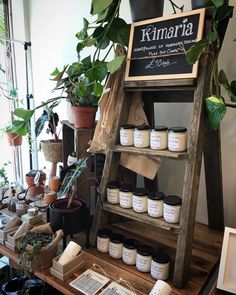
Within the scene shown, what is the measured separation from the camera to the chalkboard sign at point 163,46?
0.91m

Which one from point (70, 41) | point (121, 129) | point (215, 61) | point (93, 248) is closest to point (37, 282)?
point (93, 248)

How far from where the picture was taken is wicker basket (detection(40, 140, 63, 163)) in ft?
5.38

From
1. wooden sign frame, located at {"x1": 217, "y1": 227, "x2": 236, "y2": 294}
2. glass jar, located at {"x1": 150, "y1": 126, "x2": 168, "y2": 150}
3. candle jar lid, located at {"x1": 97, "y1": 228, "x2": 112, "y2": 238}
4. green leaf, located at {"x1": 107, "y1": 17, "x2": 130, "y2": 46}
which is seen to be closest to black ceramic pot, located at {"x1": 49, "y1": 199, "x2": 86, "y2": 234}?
candle jar lid, located at {"x1": 97, "y1": 228, "x2": 112, "y2": 238}

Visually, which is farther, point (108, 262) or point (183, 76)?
point (108, 262)

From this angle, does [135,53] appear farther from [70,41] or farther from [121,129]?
[70,41]

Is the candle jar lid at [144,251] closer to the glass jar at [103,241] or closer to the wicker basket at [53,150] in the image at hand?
the glass jar at [103,241]

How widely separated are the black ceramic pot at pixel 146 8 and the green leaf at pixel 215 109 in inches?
18.5

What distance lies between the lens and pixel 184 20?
3.05 feet

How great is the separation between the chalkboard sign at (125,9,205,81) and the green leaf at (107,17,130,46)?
0.05 m

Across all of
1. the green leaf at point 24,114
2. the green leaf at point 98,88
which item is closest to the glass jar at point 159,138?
the green leaf at point 98,88

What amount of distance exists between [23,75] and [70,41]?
2.04ft

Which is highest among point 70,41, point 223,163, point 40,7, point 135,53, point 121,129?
point 40,7

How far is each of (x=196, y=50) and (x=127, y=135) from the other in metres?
0.42

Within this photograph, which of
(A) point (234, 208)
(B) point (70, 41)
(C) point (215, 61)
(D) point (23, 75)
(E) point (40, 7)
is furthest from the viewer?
A: (D) point (23, 75)
